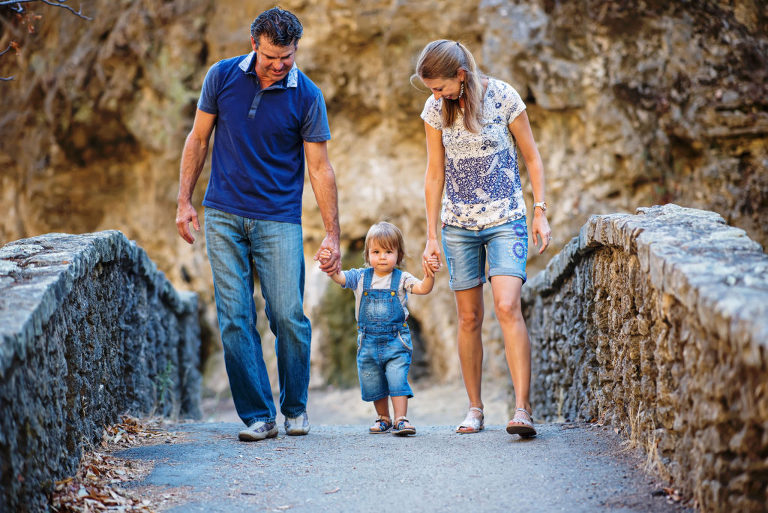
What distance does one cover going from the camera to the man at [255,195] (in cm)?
369

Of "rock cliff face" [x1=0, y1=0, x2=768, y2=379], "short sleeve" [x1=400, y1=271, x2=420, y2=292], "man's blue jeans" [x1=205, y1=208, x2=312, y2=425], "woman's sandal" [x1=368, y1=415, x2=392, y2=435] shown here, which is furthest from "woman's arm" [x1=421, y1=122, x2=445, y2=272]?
"rock cliff face" [x1=0, y1=0, x2=768, y2=379]

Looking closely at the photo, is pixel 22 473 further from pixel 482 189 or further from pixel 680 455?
pixel 482 189

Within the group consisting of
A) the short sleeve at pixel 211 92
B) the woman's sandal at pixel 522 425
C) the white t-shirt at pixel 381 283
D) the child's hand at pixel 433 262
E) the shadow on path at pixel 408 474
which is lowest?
the shadow on path at pixel 408 474

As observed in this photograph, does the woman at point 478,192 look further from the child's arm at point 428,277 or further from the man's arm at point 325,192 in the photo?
the man's arm at point 325,192

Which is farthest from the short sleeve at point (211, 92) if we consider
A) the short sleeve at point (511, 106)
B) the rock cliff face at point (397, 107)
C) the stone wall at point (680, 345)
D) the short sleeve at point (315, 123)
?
the rock cliff face at point (397, 107)

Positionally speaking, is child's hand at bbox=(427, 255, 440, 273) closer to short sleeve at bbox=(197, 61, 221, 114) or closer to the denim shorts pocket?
the denim shorts pocket

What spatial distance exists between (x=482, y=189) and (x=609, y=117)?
5300mm

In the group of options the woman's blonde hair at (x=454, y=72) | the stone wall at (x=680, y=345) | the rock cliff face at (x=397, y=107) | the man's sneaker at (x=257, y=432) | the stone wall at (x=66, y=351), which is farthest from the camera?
the rock cliff face at (x=397, y=107)

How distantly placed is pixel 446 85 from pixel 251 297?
4.66ft

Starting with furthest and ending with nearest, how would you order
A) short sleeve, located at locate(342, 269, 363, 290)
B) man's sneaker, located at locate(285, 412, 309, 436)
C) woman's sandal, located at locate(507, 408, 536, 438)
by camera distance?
short sleeve, located at locate(342, 269, 363, 290) → man's sneaker, located at locate(285, 412, 309, 436) → woman's sandal, located at locate(507, 408, 536, 438)

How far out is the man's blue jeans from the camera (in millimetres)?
3703

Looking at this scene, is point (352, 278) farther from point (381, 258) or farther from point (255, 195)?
point (255, 195)

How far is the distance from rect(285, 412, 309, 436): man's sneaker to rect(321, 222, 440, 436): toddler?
367 millimetres

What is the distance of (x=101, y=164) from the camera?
11.7 metres
